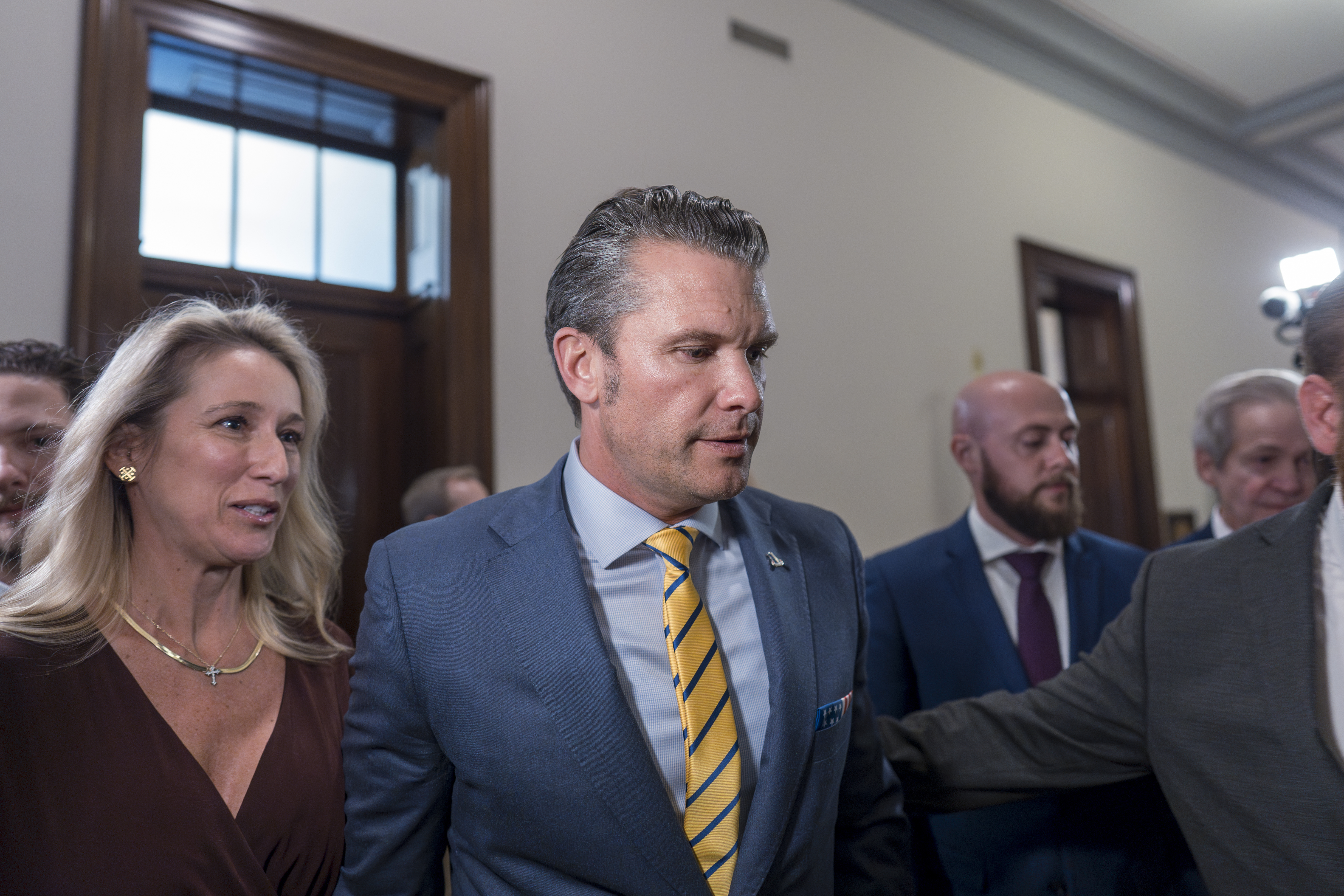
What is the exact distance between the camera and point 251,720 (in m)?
1.51

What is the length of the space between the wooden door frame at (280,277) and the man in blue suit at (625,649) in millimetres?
1839

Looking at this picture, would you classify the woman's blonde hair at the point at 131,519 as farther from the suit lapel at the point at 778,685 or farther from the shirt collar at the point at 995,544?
the shirt collar at the point at 995,544

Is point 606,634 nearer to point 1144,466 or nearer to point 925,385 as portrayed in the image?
point 925,385

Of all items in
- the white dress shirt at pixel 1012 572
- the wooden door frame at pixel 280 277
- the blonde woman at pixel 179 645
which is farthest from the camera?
the wooden door frame at pixel 280 277

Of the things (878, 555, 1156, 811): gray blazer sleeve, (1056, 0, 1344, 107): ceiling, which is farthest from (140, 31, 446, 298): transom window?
(1056, 0, 1344, 107): ceiling

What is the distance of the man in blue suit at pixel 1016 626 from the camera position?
190 cm

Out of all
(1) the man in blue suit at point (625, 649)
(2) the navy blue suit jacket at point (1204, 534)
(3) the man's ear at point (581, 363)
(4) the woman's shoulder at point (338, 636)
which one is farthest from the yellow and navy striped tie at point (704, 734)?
(2) the navy blue suit jacket at point (1204, 534)

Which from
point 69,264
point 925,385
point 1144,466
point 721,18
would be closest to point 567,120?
point 721,18

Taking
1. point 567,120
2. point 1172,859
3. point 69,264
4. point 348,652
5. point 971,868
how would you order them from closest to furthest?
Result: point 348,652
point 1172,859
point 971,868
point 69,264
point 567,120

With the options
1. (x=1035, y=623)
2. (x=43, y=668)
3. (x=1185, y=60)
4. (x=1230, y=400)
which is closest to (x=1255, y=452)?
(x=1230, y=400)

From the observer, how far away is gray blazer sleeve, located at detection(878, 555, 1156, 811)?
1588mm

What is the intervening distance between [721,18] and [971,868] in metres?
3.55

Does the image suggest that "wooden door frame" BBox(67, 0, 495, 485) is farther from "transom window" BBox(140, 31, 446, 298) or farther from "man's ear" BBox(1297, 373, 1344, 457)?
"man's ear" BBox(1297, 373, 1344, 457)

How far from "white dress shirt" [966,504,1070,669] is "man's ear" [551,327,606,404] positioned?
139 cm
